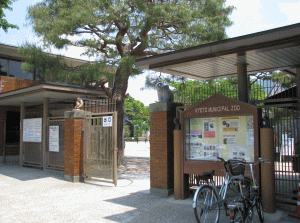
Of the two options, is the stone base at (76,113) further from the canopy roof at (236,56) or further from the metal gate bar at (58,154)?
the canopy roof at (236,56)

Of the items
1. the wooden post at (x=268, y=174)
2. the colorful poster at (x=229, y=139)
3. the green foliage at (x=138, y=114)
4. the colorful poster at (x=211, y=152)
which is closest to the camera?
the wooden post at (x=268, y=174)

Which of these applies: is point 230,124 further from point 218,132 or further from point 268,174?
point 268,174

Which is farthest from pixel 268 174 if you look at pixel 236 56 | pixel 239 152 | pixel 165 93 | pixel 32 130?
pixel 32 130

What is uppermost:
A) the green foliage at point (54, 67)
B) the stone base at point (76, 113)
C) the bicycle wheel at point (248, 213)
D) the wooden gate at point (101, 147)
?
the green foliage at point (54, 67)

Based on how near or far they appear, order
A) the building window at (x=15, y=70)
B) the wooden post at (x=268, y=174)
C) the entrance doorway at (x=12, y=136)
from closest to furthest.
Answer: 1. the wooden post at (x=268, y=174)
2. the entrance doorway at (x=12, y=136)
3. the building window at (x=15, y=70)

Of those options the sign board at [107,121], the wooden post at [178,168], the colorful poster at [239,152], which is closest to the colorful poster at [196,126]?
the wooden post at [178,168]

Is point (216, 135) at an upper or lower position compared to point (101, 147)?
upper

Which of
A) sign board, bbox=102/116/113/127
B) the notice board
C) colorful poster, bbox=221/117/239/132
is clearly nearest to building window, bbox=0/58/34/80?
sign board, bbox=102/116/113/127

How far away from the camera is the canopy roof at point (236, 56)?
18.0 ft

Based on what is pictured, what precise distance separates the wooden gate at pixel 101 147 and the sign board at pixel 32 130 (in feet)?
13.8

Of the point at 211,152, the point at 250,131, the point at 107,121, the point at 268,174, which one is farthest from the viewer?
the point at 107,121

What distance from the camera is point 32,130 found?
44.9 ft

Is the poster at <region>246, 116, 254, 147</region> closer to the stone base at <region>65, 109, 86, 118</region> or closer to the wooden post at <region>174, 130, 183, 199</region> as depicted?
the wooden post at <region>174, 130, 183, 199</region>

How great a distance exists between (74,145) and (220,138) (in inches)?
213
